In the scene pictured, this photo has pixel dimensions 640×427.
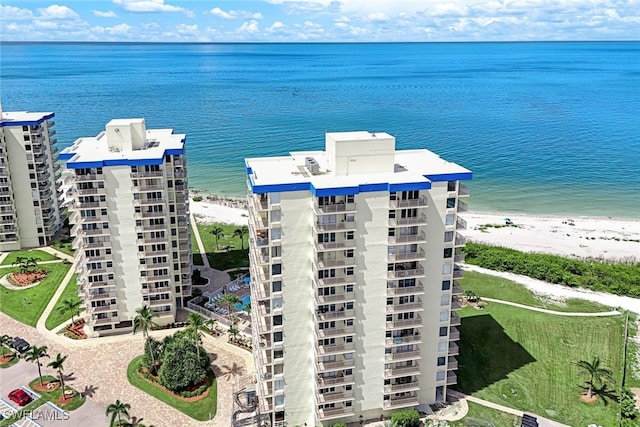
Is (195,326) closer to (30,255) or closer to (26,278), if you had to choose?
(26,278)

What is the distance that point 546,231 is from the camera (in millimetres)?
107812

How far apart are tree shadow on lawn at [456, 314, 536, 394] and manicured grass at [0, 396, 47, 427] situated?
4229cm

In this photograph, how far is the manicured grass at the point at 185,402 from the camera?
51.1m

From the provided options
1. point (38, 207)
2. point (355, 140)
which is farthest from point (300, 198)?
point (38, 207)

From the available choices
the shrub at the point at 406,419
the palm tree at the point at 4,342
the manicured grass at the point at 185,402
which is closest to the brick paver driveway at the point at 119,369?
the manicured grass at the point at 185,402

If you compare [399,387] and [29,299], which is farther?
[29,299]

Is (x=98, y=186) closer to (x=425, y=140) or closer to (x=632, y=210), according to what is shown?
(x=632, y=210)

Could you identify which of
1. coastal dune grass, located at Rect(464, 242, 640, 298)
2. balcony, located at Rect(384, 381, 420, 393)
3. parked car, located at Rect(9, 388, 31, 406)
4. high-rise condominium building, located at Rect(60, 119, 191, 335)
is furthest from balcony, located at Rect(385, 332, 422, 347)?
coastal dune grass, located at Rect(464, 242, 640, 298)

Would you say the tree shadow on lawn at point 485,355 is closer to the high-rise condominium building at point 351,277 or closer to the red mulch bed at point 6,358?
the high-rise condominium building at point 351,277

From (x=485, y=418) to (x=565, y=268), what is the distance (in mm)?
42251

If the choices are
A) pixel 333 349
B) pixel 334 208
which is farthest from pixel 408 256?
pixel 333 349

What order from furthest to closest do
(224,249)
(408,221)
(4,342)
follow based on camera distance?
(224,249)
(4,342)
(408,221)

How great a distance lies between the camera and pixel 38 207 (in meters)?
87.1

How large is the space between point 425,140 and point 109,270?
133m
